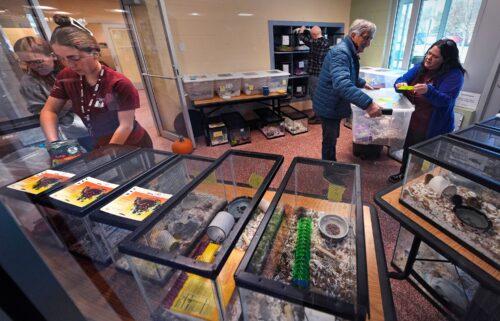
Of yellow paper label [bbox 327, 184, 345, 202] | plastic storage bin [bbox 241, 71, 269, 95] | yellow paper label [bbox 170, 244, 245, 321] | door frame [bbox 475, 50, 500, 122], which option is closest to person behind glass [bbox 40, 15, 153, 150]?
yellow paper label [bbox 170, 244, 245, 321]

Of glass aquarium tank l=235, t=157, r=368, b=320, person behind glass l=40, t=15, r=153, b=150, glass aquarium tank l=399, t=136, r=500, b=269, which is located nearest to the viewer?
glass aquarium tank l=235, t=157, r=368, b=320

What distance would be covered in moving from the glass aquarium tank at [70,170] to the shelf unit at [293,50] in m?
3.01

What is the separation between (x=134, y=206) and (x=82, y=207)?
0.15 m

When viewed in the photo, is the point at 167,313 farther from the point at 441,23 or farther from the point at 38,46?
the point at 441,23

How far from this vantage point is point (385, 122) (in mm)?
2117

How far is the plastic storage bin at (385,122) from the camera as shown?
186 centimetres

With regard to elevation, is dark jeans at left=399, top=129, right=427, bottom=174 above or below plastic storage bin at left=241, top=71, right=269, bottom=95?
below

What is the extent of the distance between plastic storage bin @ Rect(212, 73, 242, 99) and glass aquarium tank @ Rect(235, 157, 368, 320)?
2.22 meters

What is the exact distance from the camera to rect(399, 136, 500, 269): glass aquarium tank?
737 millimetres

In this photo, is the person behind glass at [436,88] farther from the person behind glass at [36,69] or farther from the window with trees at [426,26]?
the person behind glass at [36,69]

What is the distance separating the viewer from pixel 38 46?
767 mm

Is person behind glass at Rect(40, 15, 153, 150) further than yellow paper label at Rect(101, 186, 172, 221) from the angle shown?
Yes

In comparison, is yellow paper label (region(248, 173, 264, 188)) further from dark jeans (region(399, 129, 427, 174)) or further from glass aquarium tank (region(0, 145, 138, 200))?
dark jeans (region(399, 129, 427, 174))

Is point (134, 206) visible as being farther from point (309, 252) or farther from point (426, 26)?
point (426, 26)
